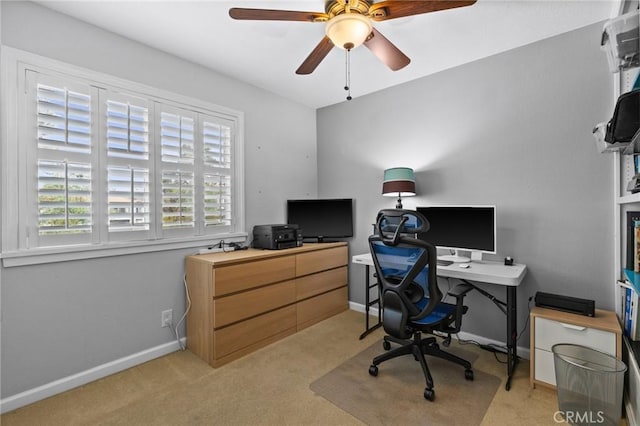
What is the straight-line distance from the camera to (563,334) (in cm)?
194

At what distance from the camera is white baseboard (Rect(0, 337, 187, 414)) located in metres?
1.85

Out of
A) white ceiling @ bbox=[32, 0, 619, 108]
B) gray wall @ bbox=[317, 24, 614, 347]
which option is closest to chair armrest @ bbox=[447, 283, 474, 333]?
gray wall @ bbox=[317, 24, 614, 347]

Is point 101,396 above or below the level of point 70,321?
below

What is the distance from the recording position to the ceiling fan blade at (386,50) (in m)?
1.83

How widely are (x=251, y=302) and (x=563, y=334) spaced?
89.8 inches

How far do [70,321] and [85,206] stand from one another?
0.81 m

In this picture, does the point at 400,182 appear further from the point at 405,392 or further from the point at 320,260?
the point at 405,392

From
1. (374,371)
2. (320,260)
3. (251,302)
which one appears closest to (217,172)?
(251,302)

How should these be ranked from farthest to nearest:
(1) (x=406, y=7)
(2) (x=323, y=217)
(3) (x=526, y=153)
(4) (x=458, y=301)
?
(2) (x=323, y=217) < (3) (x=526, y=153) < (4) (x=458, y=301) < (1) (x=406, y=7)

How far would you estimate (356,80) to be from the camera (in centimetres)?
311

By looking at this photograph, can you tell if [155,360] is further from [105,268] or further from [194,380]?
[105,268]

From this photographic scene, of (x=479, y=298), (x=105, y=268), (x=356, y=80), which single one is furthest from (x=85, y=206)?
Answer: (x=479, y=298)

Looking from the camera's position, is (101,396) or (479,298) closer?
(101,396)

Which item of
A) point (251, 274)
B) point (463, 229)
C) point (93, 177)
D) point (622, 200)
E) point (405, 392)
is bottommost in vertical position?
point (405, 392)
